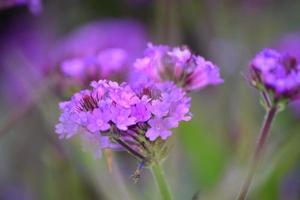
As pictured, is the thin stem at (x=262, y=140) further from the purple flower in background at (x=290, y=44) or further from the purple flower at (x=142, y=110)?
the purple flower in background at (x=290, y=44)

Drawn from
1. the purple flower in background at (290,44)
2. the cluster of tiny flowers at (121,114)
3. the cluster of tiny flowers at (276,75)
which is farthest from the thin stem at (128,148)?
the purple flower in background at (290,44)

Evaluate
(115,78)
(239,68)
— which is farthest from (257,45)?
(115,78)

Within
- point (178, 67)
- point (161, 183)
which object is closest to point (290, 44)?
point (178, 67)

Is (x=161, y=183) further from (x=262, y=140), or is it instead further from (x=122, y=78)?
(x=122, y=78)

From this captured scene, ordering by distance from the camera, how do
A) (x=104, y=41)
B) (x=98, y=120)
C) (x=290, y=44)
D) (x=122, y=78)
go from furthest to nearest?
1. (x=104, y=41)
2. (x=290, y=44)
3. (x=122, y=78)
4. (x=98, y=120)

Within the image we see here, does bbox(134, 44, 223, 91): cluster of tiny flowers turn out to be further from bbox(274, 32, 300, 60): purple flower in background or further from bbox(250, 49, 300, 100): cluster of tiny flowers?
bbox(274, 32, 300, 60): purple flower in background

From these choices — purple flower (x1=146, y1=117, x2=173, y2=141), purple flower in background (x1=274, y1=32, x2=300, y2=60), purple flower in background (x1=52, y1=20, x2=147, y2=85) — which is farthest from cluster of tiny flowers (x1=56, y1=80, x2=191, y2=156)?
purple flower in background (x1=274, y1=32, x2=300, y2=60)
